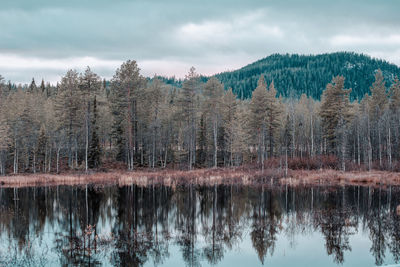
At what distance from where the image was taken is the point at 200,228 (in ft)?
69.8

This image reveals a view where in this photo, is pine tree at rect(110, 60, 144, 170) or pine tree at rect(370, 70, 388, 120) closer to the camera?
pine tree at rect(110, 60, 144, 170)

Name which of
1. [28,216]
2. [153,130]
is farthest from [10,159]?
[28,216]

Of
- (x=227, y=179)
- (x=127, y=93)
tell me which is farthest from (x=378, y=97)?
(x=127, y=93)

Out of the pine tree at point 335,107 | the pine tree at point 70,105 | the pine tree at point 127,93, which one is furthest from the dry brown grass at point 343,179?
the pine tree at point 70,105

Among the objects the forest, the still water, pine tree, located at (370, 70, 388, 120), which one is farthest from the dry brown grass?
pine tree, located at (370, 70, 388, 120)

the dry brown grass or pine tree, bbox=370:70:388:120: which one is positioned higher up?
pine tree, bbox=370:70:388:120

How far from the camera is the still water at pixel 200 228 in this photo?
15694 mm

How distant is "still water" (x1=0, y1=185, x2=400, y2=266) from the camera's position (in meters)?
15.7

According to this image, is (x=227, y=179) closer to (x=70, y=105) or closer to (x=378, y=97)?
(x=70, y=105)

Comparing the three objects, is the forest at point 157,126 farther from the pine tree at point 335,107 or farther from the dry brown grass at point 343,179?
the dry brown grass at point 343,179

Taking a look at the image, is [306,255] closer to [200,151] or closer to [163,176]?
[163,176]

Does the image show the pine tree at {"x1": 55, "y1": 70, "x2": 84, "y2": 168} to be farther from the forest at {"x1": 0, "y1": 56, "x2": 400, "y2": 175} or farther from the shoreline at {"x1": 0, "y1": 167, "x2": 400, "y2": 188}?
the shoreline at {"x1": 0, "y1": 167, "x2": 400, "y2": 188}

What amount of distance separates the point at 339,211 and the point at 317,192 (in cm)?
896

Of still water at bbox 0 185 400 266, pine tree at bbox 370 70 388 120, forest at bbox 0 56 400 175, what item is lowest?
still water at bbox 0 185 400 266
